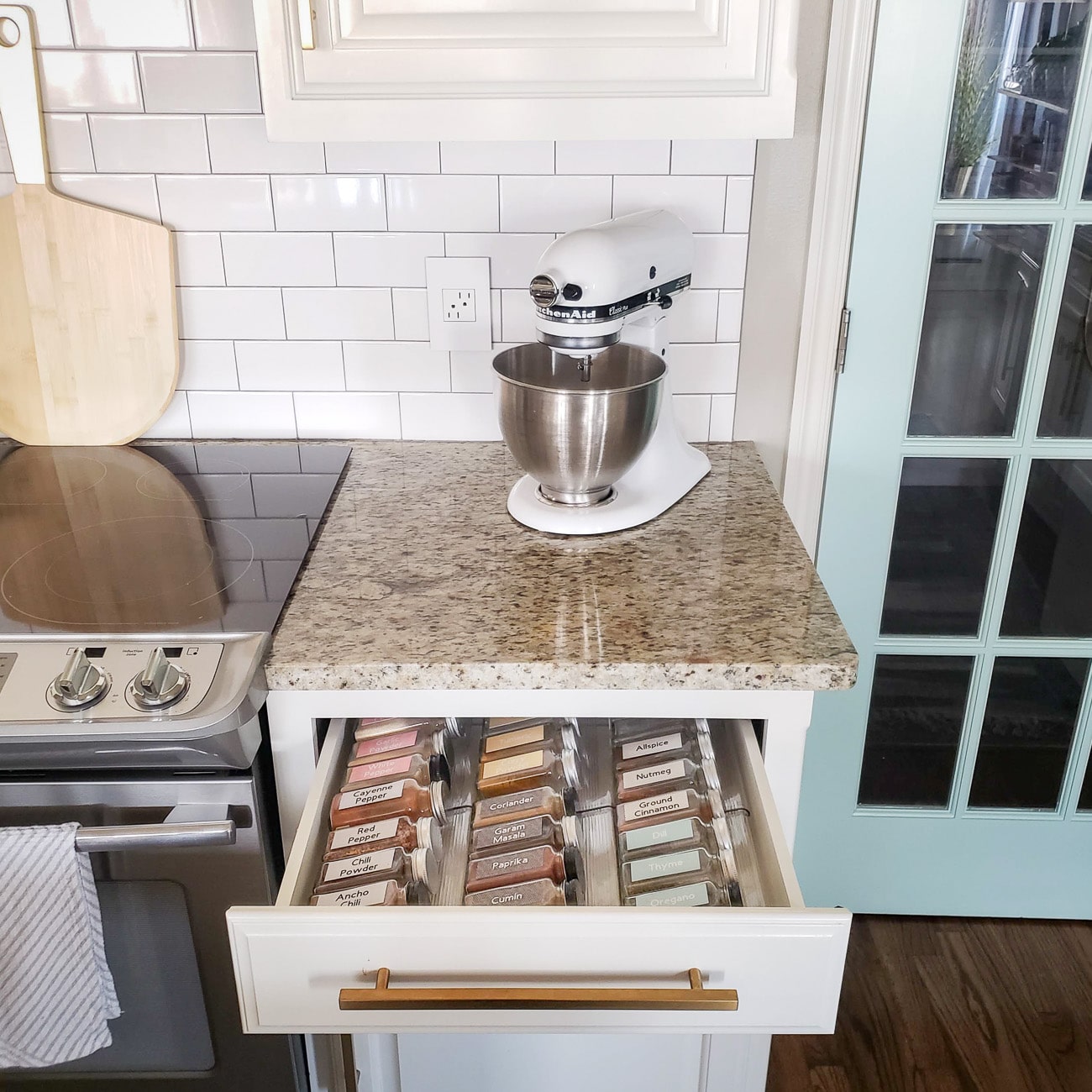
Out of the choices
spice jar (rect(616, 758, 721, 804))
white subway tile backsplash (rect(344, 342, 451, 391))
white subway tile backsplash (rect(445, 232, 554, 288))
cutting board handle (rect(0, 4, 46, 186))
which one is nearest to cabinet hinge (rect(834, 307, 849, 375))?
white subway tile backsplash (rect(445, 232, 554, 288))

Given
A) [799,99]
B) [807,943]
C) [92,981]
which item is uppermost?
[799,99]

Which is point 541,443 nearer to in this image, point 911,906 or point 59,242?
point 59,242

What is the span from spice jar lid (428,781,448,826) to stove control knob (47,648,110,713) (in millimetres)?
340

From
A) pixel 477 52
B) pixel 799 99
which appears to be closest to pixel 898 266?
pixel 799 99

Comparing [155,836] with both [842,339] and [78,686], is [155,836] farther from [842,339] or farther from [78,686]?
[842,339]

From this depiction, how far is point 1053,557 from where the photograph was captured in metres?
1.64

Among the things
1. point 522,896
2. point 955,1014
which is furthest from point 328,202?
point 955,1014

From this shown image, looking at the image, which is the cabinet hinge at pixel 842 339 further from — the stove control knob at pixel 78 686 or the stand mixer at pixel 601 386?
the stove control knob at pixel 78 686

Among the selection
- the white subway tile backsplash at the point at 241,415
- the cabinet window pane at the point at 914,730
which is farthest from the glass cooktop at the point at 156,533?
the cabinet window pane at the point at 914,730

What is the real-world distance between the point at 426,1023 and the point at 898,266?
3.73 ft

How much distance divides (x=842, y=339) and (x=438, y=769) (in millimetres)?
832

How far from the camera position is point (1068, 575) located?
165cm

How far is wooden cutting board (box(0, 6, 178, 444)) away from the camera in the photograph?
1.40 meters

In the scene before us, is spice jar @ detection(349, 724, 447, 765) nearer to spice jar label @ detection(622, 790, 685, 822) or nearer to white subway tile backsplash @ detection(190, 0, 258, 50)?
spice jar label @ detection(622, 790, 685, 822)
